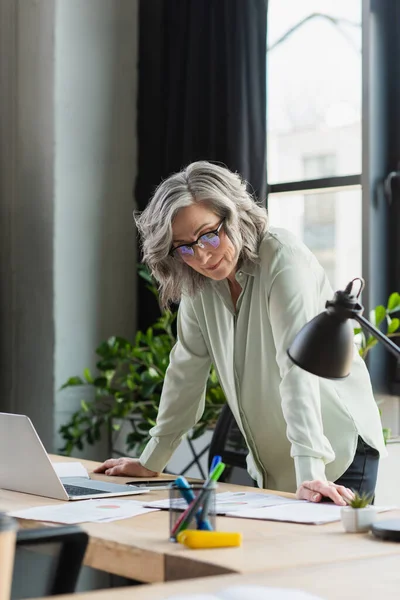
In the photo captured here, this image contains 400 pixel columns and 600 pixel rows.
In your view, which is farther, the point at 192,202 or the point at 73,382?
the point at 73,382

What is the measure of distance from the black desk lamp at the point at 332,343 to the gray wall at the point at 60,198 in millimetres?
2593

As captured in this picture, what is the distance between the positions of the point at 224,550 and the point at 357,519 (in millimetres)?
273

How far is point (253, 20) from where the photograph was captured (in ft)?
12.6

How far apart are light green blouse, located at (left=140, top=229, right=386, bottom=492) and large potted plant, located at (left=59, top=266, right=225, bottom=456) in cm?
108

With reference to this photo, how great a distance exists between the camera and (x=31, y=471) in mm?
2004

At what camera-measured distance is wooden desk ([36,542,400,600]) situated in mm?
1106

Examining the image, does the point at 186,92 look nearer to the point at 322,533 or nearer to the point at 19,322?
the point at 19,322

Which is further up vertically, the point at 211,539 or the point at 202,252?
the point at 202,252

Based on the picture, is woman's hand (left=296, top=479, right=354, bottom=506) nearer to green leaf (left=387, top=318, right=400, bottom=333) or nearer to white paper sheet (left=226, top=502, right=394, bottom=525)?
white paper sheet (left=226, top=502, right=394, bottom=525)

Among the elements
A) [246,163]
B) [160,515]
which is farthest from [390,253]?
[160,515]

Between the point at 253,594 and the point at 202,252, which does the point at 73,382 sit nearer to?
the point at 202,252

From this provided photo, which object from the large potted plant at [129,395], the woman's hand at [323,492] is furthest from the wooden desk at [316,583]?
the large potted plant at [129,395]

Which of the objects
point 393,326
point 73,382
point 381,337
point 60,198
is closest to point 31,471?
point 381,337

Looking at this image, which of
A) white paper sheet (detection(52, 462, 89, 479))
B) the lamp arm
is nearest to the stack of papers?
the lamp arm
